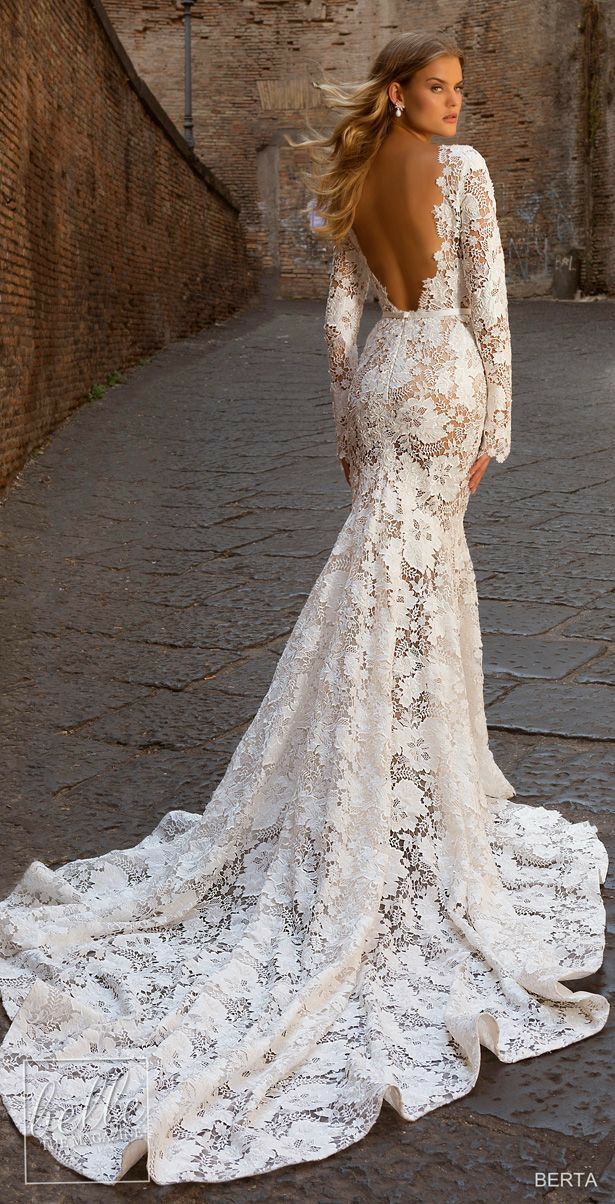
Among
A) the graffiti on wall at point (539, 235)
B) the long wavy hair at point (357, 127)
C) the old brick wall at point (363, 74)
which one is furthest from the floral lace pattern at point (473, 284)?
the graffiti on wall at point (539, 235)

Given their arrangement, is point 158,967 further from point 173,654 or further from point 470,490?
point 173,654

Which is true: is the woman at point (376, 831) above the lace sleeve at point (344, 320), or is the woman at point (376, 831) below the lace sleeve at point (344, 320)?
below

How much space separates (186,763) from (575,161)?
18239mm

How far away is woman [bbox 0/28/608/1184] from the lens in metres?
2.35

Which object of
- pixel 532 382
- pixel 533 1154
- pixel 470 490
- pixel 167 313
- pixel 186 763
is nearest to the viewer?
pixel 533 1154

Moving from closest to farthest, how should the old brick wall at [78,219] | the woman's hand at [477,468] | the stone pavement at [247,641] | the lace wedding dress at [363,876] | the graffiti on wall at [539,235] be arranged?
1. the stone pavement at [247,641]
2. the lace wedding dress at [363,876]
3. the woman's hand at [477,468]
4. the old brick wall at [78,219]
5. the graffiti on wall at [539,235]

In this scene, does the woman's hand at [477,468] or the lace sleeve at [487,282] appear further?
the woman's hand at [477,468]

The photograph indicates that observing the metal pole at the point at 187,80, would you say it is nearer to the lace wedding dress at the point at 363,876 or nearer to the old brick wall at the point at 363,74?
the old brick wall at the point at 363,74

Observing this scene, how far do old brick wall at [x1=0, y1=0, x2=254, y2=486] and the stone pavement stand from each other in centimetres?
55

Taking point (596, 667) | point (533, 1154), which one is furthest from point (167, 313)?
point (533, 1154)

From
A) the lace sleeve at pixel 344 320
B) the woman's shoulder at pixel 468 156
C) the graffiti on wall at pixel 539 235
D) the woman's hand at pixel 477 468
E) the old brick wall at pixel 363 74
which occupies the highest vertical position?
the old brick wall at pixel 363 74

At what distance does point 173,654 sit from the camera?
16.3 ft

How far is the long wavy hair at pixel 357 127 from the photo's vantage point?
266 centimetres

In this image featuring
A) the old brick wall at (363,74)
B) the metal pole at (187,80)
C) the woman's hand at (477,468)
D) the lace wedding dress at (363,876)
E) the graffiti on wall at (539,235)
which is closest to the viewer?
the lace wedding dress at (363,876)
